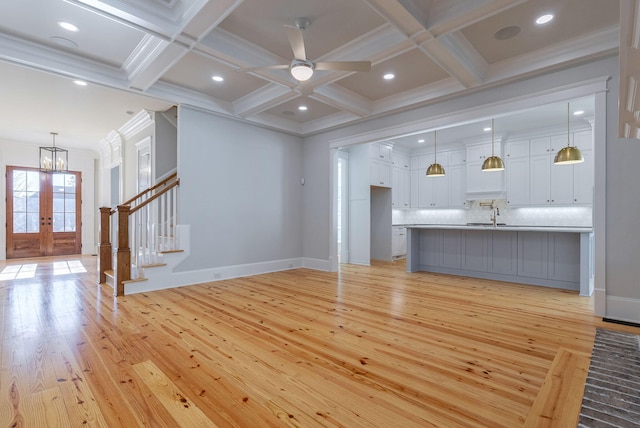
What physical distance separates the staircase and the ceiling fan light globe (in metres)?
2.95

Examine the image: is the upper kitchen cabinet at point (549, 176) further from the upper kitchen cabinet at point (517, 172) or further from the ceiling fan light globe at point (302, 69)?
the ceiling fan light globe at point (302, 69)

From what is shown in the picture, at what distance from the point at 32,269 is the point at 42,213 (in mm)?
2778

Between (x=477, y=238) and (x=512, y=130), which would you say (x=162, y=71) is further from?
(x=512, y=130)

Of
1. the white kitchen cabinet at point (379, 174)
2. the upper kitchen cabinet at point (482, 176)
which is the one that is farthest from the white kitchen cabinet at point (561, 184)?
the white kitchen cabinet at point (379, 174)

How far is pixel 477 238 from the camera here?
19.0 feet

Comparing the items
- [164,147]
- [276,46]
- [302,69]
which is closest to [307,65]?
[302,69]

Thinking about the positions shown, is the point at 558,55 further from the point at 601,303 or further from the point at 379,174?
the point at 379,174

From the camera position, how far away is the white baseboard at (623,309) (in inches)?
134

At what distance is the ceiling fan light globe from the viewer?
10.7 feet

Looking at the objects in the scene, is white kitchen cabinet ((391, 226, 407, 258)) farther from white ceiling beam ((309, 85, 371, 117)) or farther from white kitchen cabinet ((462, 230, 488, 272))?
white ceiling beam ((309, 85, 371, 117))

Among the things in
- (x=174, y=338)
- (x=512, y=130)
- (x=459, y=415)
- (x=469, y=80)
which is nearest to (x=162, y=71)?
(x=174, y=338)

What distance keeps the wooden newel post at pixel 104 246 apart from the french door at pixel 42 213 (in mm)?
5032

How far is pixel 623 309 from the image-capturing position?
346cm

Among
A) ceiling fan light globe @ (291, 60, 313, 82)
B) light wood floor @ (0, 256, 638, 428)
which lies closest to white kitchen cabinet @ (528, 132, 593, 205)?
light wood floor @ (0, 256, 638, 428)
